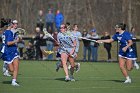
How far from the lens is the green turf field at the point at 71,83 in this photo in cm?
1988

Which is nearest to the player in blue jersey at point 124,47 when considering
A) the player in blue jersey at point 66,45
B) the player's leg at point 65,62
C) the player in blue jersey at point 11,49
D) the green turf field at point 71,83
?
the green turf field at point 71,83

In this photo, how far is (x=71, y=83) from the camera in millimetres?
22125

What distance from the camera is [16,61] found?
21.0m

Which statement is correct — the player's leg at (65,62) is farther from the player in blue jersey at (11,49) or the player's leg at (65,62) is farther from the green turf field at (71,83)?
the player in blue jersey at (11,49)

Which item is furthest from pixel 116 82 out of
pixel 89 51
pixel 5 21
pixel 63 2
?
pixel 63 2

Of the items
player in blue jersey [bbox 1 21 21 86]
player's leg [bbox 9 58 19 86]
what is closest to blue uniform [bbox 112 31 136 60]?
player in blue jersey [bbox 1 21 21 86]

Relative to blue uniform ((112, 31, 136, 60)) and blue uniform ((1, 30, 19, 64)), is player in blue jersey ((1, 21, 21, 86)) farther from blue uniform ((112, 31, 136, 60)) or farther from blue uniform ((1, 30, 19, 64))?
blue uniform ((112, 31, 136, 60))

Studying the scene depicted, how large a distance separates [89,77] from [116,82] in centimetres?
255

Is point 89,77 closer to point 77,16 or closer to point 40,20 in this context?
point 40,20

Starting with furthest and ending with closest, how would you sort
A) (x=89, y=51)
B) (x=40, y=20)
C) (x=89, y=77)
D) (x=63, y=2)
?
1. (x=63, y=2)
2. (x=40, y=20)
3. (x=89, y=51)
4. (x=89, y=77)

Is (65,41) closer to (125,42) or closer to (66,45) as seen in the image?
(66,45)

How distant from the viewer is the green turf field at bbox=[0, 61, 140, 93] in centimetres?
1988

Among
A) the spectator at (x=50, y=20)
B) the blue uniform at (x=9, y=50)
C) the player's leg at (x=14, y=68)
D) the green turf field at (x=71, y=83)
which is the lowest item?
the green turf field at (x=71, y=83)

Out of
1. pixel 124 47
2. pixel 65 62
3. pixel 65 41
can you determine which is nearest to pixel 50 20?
pixel 65 41
